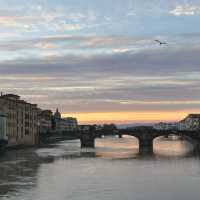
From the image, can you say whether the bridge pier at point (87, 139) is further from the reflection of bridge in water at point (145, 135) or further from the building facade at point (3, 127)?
the building facade at point (3, 127)

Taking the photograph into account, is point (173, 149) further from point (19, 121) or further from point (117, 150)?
point (19, 121)

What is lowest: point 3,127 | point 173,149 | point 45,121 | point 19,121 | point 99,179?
point 99,179

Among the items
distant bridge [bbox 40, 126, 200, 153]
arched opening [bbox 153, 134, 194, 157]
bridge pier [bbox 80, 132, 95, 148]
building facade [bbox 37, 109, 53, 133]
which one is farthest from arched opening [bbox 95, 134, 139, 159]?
building facade [bbox 37, 109, 53, 133]

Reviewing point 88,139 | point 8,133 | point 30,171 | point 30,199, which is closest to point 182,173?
point 30,171

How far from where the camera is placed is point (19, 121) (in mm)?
107000

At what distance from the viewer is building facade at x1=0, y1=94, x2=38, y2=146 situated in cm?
9902

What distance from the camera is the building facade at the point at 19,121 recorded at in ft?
325

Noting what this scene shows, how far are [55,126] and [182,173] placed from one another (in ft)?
431

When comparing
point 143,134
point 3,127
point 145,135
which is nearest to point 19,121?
point 3,127

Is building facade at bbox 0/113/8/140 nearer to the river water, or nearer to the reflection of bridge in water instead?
the river water

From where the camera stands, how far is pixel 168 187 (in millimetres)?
46625

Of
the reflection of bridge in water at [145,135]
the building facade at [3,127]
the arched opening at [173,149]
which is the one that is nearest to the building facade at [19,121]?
the building facade at [3,127]

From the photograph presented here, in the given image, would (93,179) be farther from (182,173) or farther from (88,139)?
(88,139)

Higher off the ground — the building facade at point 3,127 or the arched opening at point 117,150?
the building facade at point 3,127
